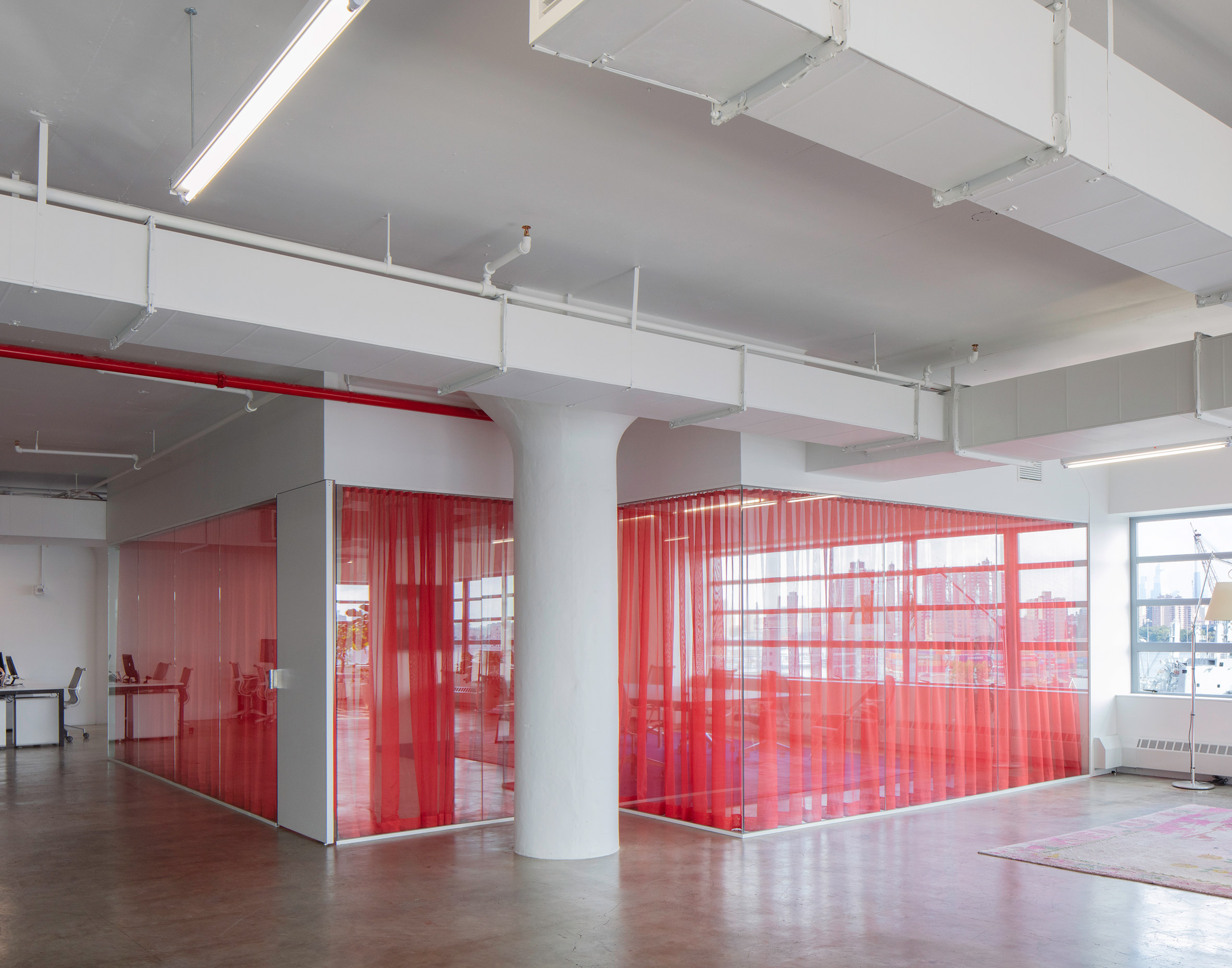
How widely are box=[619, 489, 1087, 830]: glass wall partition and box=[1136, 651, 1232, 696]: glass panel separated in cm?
206

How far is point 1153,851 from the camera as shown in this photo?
24.2 ft

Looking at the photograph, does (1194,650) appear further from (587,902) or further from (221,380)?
(221,380)

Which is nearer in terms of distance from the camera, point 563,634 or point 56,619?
point 563,634

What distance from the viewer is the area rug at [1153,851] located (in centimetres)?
664

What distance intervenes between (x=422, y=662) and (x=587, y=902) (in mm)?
2766

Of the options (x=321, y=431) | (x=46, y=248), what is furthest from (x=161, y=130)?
(x=321, y=431)

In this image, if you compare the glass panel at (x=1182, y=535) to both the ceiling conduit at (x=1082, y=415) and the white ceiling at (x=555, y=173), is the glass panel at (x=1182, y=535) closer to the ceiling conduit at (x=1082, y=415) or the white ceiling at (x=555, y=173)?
the ceiling conduit at (x=1082, y=415)

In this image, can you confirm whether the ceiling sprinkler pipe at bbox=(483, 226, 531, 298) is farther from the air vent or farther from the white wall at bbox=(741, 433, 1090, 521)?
the air vent

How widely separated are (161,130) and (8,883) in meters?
5.14

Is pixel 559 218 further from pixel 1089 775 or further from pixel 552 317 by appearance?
pixel 1089 775

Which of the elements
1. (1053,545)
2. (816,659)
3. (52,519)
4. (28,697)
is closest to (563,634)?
(816,659)

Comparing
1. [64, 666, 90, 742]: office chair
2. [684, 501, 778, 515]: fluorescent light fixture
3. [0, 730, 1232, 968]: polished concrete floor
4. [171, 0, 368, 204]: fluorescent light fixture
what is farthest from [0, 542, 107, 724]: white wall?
[171, 0, 368, 204]: fluorescent light fixture

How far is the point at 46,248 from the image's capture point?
4172mm

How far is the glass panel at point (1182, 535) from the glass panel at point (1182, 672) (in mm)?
1142
